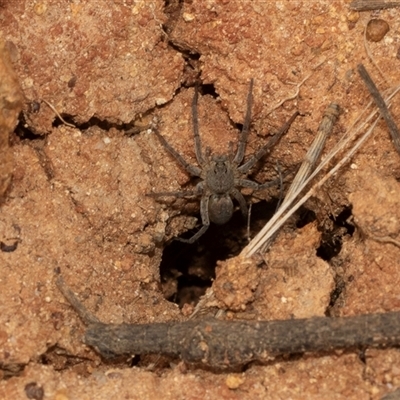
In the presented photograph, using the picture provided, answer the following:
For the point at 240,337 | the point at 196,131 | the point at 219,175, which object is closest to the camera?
the point at 240,337

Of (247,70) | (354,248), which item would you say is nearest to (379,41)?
(247,70)

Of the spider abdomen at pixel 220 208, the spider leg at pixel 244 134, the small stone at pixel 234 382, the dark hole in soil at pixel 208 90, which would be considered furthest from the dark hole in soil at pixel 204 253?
the small stone at pixel 234 382

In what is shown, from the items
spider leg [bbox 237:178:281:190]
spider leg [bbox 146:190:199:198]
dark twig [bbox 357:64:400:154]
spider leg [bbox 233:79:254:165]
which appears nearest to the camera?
dark twig [bbox 357:64:400:154]

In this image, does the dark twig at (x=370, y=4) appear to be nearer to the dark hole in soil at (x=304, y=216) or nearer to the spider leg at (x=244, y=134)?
the spider leg at (x=244, y=134)

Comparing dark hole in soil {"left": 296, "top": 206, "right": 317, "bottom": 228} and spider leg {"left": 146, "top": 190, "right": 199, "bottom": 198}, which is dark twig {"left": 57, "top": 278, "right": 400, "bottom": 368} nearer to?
spider leg {"left": 146, "top": 190, "right": 199, "bottom": 198}

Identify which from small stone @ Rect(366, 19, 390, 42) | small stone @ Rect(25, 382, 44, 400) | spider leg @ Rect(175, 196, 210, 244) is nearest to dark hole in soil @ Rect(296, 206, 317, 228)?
spider leg @ Rect(175, 196, 210, 244)

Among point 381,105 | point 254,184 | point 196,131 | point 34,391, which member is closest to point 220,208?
point 254,184

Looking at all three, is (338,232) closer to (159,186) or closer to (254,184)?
(254,184)
